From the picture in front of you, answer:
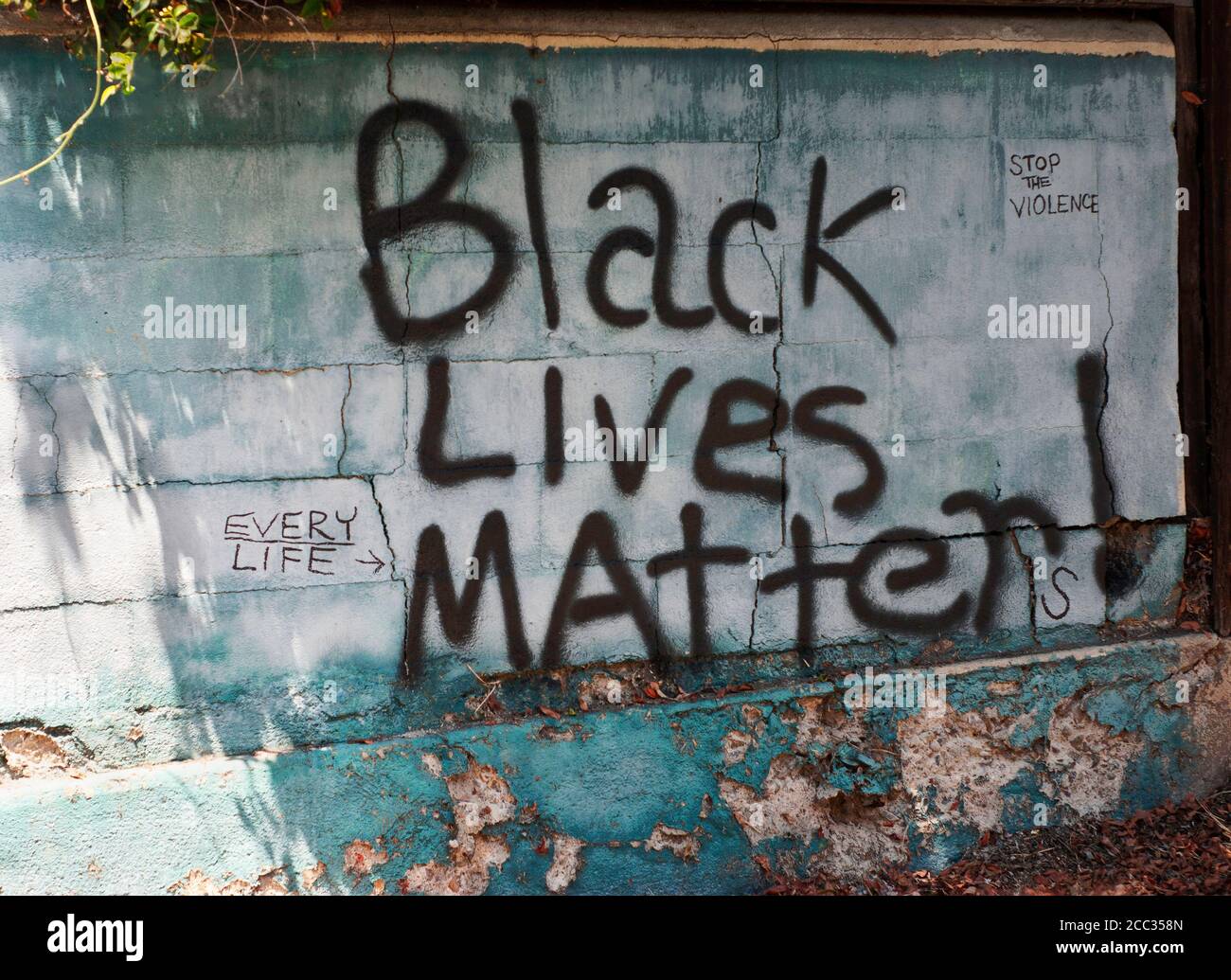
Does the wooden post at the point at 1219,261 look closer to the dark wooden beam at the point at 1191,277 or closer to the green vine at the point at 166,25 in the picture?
the dark wooden beam at the point at 1191,277

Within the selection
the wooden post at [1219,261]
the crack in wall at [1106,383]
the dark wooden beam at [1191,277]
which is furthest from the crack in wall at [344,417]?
the wooden post at [1219,261]

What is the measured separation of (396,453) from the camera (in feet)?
12.8

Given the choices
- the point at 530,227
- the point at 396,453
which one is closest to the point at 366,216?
the point at 530,227

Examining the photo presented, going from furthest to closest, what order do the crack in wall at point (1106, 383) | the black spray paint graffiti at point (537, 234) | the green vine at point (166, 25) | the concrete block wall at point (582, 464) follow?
A: the crack in wall at point (1106, 383) → the black spray paint graffiti at point (537, 234) → the concrete block wall at point (582, 464) → the green vine at point (166, 25)

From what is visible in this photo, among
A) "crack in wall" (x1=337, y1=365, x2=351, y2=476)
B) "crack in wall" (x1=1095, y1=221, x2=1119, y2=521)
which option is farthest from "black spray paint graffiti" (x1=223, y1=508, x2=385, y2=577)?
"crack in wall" (x1=1095, y1=221, x2=1119, y2=521)

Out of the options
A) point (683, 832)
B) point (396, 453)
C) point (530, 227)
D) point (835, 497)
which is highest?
point (530, 227)

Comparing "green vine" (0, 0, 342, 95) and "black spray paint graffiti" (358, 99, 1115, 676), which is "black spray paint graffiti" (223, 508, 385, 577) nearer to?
"black spray paint graffiti" (358, 99, 1115, 676)

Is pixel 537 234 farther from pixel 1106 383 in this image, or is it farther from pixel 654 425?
pixel 1106 383

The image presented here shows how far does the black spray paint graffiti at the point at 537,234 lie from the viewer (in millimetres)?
3822

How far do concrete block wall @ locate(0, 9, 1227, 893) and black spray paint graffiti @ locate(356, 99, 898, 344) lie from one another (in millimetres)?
15

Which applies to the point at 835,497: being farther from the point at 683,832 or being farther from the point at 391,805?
the point at 391,805

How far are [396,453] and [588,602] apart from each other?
2.98ft

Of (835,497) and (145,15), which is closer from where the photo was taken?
(145,15)

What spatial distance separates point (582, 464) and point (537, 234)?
87 cm
